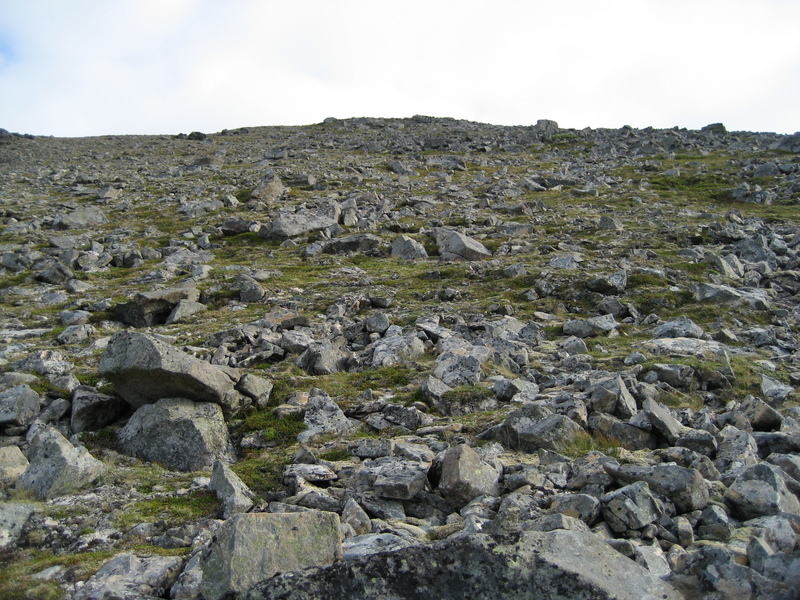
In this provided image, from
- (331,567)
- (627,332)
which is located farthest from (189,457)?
(627,332)

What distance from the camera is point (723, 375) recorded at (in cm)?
918

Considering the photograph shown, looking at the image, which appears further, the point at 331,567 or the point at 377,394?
the point at 377,394

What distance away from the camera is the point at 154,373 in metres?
7.51

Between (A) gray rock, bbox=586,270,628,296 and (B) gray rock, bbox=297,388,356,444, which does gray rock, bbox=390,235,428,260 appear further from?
(B) gray rock, bbox=297,388,356,444

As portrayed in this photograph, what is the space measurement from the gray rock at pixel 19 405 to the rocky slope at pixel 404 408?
0.03 meters

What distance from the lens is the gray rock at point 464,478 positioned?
223 inches

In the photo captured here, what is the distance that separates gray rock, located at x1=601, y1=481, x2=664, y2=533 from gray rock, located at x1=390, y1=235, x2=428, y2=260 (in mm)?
15552

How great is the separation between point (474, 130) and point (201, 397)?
59.4m

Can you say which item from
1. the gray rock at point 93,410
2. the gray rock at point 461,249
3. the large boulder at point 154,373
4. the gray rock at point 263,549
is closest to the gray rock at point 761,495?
the gray rock at point 263,549

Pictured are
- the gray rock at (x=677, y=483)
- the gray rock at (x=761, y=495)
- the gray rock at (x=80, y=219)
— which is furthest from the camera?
the gray rock at (x=80, y=219)

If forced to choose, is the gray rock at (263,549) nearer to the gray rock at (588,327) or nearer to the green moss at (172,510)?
the green moss at (172,510)

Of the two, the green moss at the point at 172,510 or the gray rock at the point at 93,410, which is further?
the gray rock at the point at 93,410

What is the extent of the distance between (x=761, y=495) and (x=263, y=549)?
4277 mm

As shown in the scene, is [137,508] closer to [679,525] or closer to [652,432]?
[679,525]
